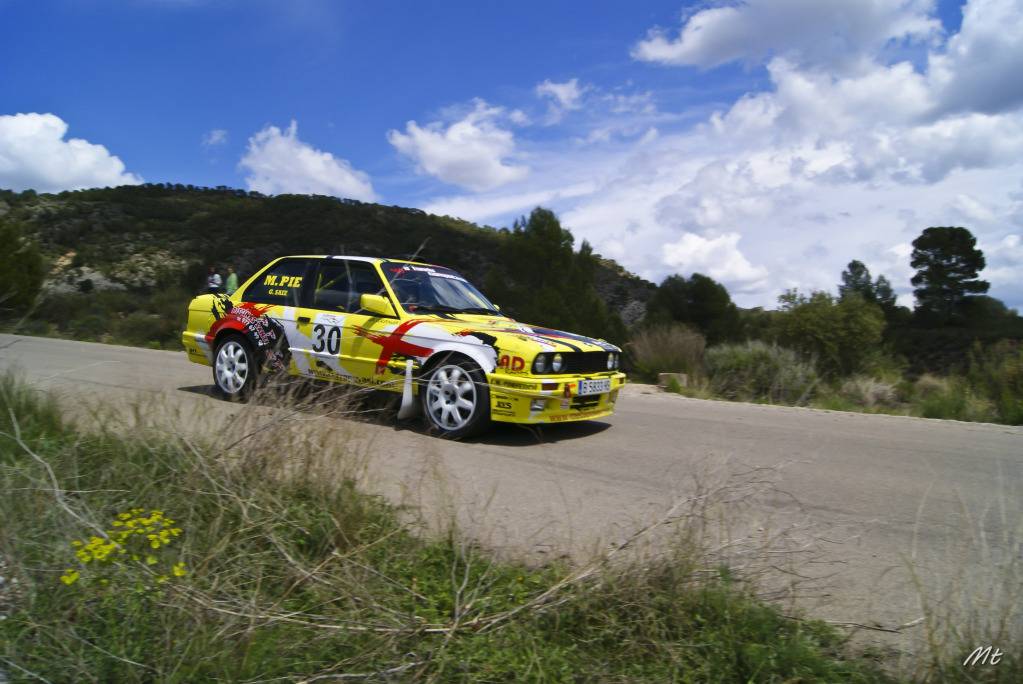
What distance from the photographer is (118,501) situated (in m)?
3.72

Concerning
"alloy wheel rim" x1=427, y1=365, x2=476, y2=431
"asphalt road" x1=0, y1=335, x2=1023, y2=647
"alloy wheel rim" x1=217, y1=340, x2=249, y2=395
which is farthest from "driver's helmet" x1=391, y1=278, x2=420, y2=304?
"alloy wheel rim" x1=217, y1=340, x2=249, y2=395

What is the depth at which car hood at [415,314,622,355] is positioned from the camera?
6.35 m

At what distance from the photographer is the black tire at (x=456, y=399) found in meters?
6.32

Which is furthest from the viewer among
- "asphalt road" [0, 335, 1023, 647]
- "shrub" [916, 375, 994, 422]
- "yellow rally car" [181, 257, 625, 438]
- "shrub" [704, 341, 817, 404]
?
"shrub" [704, 341, 817, 404]

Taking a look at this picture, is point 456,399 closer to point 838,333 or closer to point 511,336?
point 511,336

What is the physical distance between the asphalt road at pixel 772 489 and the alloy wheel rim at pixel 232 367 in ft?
3.18

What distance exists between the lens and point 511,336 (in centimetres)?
652

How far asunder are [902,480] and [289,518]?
15.4ft

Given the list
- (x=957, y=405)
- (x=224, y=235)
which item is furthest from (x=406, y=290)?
(x=224, y=235)

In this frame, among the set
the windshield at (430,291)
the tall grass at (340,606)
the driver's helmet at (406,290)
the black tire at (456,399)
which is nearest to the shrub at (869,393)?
the windshield at (430,291)

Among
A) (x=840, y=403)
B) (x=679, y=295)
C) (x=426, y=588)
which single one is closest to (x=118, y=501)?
(x=426, y=588)

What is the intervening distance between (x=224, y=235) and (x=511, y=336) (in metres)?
47.8

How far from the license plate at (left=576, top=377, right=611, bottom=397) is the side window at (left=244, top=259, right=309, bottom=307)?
3410mm

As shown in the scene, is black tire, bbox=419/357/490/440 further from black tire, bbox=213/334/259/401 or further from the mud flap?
black tire, bbox=213/334/259/401
